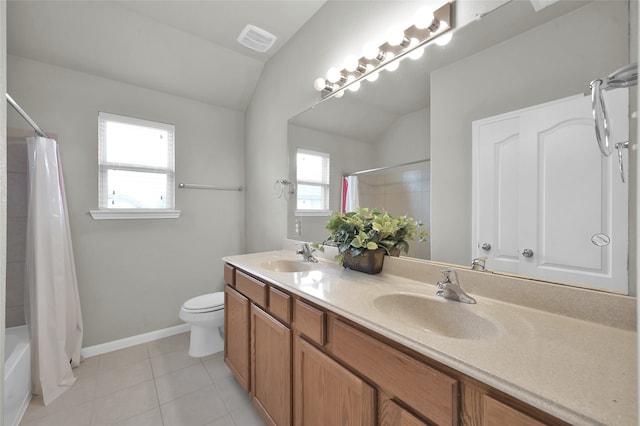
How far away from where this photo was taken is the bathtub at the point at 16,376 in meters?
1.37

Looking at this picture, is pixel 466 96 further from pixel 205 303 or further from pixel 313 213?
pixel 205 303

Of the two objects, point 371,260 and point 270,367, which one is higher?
point 371,260

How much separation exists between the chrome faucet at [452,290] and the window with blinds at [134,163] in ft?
8.07

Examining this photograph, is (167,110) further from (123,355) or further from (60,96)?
(123,355)

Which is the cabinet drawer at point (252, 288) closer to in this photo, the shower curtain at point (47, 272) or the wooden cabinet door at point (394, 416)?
the wooden cabinet door at point (394, 416)

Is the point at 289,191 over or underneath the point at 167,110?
underneath

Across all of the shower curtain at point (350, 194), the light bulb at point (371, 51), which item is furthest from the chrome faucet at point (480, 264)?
the light bulb at point (371, 51)

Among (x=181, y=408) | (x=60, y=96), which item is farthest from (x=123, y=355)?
(x=60, y=96)

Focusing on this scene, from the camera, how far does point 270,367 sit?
1348 millimetres

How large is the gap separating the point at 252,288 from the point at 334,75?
4.80 ft

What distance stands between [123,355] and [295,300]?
2004mm

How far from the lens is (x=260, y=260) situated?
1.82 metres

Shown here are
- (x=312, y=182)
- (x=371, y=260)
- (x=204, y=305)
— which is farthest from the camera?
(x=204, y=305)

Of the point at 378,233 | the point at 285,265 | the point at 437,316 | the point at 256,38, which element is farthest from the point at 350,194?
the point at 256,38
